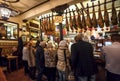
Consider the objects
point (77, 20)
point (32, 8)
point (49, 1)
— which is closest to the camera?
point (77, 20)

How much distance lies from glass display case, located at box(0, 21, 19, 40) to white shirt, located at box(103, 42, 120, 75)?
7.10 m

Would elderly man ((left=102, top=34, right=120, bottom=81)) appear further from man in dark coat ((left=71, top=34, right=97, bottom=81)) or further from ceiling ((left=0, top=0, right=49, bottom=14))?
ceiling ((left=0, top=0, right=49, bottom=14))

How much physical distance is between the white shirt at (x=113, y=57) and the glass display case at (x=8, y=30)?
7104 mm

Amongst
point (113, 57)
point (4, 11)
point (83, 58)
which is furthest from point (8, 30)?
point (113, 57)

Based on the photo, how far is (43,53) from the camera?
19.7 ft

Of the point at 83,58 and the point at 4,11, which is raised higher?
the point at 4,11

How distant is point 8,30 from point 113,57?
304 inches

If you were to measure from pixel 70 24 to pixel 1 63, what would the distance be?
4.93 m

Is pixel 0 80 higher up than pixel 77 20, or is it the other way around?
pixel 77 20

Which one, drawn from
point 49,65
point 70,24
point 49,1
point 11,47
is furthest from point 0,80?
point 11,47

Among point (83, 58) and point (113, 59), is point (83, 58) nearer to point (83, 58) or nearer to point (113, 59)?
point (83, 58)

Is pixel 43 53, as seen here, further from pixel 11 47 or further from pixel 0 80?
pixel 11 47

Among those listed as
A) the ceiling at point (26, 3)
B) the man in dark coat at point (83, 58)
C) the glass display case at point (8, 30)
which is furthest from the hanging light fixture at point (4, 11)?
the glass display case at point (8, 30)

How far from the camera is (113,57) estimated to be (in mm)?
3996
